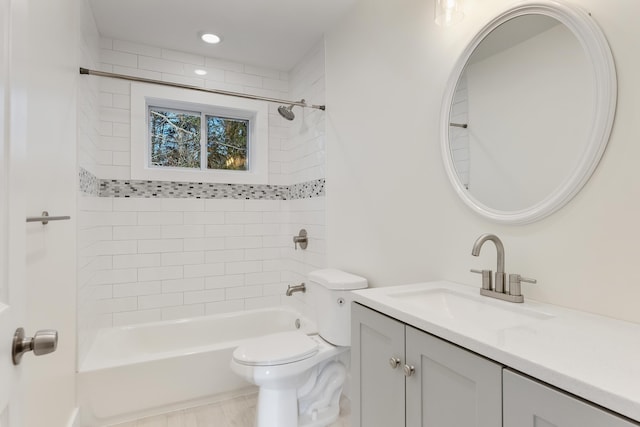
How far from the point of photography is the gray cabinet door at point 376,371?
1103 mm

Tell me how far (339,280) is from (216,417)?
115 cm

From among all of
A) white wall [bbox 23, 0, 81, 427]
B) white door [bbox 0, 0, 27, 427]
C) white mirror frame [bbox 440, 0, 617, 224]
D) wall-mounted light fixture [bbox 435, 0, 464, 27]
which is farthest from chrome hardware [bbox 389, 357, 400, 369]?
wall-mounted light fixture [bbox 435, 0, 464, 27]

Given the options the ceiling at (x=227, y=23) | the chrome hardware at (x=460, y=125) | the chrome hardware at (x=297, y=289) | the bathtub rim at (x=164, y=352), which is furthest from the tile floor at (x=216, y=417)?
the ceiling at (x=227, y=23)

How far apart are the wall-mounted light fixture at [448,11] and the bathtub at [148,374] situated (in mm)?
2068

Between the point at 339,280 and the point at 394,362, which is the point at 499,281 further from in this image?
the point at 339,280

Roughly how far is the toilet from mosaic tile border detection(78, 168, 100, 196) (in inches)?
51.4

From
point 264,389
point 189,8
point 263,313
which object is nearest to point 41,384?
point 264,389

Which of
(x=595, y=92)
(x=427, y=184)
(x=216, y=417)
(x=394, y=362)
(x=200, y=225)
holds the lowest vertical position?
(x=216, y=417)

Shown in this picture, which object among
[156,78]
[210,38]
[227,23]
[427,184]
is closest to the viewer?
[427,184]

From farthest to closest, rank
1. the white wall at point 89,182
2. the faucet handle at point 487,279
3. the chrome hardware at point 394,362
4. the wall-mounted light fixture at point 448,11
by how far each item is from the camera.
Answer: the white wall at point 89,182 → the wall-mounted light fixture at point 448,11 → the faucet handle at point 487,279 → the chrome hardware at point 394,362

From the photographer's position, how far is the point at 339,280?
1988mm

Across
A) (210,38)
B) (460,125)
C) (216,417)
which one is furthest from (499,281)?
(210,38)

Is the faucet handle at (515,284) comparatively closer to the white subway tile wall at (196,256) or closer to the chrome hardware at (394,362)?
the chrome hardware at (394,362)

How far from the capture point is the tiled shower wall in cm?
260
